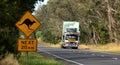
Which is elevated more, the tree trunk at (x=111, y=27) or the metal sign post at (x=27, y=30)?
the tree trunk at (x=111, y=27)

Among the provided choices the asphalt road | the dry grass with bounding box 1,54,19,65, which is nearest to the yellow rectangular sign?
the dry grass with bounding box 1,54,19,65

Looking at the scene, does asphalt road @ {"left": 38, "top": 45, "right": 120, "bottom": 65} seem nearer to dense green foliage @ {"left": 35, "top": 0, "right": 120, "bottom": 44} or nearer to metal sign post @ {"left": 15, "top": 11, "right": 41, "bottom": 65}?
metal sign post @ {"left": 15, "top": 11, "right": 41, "bottom": 65}

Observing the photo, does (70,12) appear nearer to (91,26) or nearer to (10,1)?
(91,26)

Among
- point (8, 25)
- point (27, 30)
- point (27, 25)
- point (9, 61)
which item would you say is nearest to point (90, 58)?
point (9, 61)

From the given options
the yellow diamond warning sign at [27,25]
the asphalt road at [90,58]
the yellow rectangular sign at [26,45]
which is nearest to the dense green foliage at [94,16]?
the asphalt road at [90,58]

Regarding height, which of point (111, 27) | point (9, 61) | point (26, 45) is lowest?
point (9, 61)

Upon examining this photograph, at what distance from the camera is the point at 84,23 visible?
8581cm

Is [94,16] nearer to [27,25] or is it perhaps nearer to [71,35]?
[71,35]

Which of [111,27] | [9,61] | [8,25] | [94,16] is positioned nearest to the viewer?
[8,25]

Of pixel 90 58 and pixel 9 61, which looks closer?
pixel 9 61

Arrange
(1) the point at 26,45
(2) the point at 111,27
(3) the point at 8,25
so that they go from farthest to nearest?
(2) the point at 111,27
(3) the point at 8,25
(1) the point at 26,45

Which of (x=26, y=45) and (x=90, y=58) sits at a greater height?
(x=26, y=45)

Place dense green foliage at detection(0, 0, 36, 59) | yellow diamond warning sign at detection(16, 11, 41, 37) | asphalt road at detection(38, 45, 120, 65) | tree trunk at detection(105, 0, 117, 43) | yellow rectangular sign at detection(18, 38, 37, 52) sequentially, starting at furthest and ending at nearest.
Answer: tree trunk at detection(105, 0, 117, 43) < asphalt road at detection(38, 45, 120, 65) < dense green foliage at detection(0, 0, 36, 59) < yellow diamond warning sign at detection(16, 11, 41, 37) < yellow rectangular sign at detection(18, 38, 37, 52)

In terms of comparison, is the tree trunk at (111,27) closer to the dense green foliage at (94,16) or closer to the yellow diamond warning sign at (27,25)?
the dense green foliage at (94,16)
